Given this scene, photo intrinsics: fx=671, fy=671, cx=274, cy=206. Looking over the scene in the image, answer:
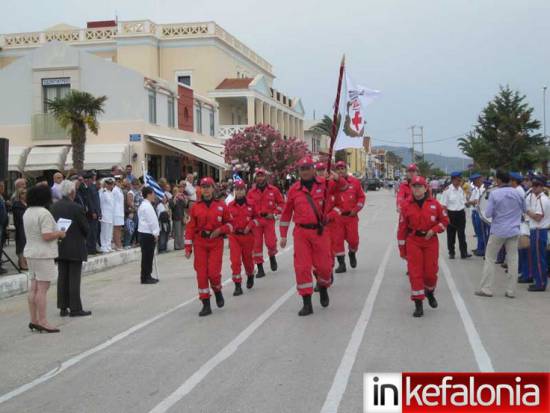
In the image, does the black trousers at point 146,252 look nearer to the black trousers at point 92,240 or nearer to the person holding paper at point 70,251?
the person holding paper at point 70,251

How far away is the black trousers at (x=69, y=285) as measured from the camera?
9867 mm

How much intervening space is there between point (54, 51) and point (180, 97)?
23.9 feet

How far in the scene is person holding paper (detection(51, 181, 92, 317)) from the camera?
9719 mm

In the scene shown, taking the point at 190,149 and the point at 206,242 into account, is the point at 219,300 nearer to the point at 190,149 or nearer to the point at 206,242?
the point at 206,242

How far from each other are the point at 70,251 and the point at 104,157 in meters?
22.3

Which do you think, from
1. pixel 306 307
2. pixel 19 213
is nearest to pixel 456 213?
pixel 306 307

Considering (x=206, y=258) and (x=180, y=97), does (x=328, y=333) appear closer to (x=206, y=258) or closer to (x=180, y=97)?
(x=206, y=258)

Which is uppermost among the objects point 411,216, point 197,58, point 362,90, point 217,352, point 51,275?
point 197,58

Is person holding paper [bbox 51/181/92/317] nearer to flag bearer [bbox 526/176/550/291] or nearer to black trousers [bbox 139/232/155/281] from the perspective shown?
black trousers [bbox 139/232/155/281]

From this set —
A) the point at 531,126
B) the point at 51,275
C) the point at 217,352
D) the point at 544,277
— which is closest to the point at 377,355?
the point at 217,352

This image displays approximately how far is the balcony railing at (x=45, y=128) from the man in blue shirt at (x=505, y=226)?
26.8 metres

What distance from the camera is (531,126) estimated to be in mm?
41188

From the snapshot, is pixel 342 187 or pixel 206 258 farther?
pixel 342 187

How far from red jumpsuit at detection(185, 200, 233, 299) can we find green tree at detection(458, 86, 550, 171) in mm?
33698
